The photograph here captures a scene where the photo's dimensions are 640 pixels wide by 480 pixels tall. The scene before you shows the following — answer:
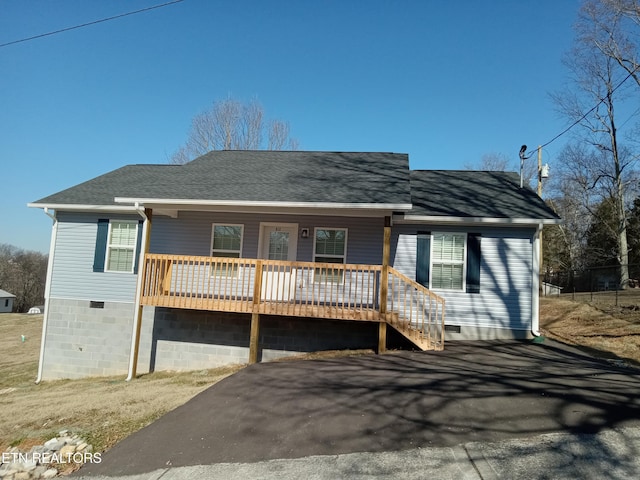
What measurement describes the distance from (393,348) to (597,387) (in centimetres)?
428

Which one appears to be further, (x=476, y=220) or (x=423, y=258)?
(x=423, y=258)

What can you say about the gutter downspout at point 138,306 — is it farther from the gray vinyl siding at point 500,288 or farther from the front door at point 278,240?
the gray vinyl siding at point 500,288

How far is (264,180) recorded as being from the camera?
32.3 feet

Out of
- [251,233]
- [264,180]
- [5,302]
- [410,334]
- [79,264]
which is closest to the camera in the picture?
[410,334]

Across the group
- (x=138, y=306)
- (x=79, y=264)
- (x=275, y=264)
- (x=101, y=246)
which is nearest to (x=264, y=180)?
(x=275, y=264)

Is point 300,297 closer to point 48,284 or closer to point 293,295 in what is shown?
point 293,295

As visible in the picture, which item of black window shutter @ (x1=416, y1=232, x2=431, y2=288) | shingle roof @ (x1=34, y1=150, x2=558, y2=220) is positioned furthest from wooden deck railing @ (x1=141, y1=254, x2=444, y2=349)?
shingle roof @ (x1=34, y1=150, x2=558, y2=220)

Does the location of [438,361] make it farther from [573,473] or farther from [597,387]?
[573,473]

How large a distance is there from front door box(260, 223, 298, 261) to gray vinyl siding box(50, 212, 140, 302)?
11.3ft

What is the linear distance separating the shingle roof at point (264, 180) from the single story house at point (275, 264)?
0.25ft

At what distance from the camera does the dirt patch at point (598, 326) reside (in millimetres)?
8547

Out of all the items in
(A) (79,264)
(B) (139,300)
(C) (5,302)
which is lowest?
(C) (5,302)

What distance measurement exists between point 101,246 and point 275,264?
526 cm

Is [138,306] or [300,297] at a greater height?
[300,297]
